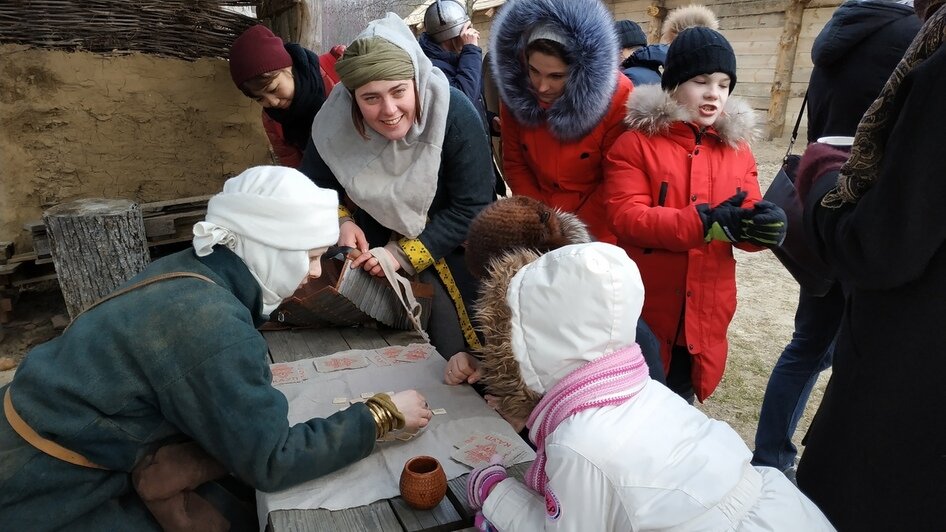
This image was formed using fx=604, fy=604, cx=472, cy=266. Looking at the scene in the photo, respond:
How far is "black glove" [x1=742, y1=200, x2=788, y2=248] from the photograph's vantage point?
6.07ft

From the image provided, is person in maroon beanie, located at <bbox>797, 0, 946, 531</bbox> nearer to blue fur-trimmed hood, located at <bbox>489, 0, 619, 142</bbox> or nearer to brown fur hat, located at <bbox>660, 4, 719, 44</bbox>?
blue fur-trimmed hood, located at <bbox>489, 0, 619, 142</bbox>

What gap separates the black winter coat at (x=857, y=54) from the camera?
93.0 inches

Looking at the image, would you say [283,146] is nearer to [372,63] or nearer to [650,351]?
[372,63]

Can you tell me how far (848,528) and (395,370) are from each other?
1.32 metres

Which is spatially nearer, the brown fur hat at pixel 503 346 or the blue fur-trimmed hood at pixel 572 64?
the brown fur hat at pixel 503 346

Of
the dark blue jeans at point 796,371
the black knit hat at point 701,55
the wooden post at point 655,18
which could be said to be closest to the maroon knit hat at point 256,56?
the black knit hat at point 701,55

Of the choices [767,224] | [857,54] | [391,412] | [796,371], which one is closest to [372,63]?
[391,412]

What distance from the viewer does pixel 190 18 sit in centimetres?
492

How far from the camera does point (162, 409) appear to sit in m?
1.39

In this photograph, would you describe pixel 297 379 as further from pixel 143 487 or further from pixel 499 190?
pixel 499 190

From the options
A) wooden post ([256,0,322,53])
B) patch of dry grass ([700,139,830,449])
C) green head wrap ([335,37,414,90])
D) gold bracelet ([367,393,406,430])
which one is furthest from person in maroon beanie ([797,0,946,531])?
wooden post ([256,0,322,53])

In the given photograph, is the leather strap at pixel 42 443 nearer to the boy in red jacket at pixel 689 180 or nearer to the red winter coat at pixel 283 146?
the boy in red jacket at pixel 689 180

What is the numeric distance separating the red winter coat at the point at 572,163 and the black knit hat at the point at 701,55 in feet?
1.09

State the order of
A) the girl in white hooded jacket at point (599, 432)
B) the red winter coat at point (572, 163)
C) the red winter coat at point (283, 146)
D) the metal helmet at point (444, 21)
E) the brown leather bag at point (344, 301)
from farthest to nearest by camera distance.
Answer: the metal helmet at point (444, 21) < the red winter coat at point (283, 146) < the red winter coat at point (572, 163) < the brown leather bag at point (344, 301) < the girl in white hooded jacket at point (599, 432)
